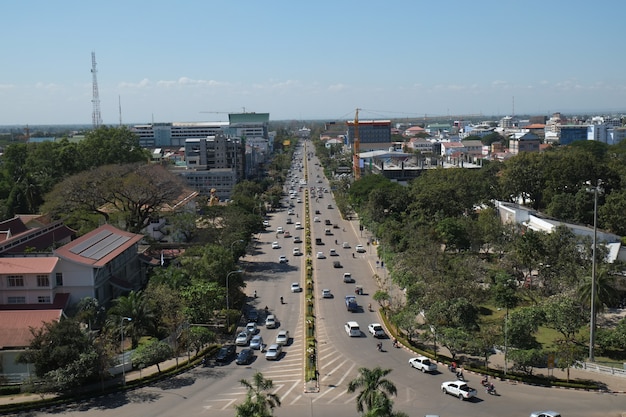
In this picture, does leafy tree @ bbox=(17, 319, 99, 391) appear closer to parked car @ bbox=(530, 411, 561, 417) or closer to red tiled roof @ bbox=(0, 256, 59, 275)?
red tiled roof @ bbox=(0, 256, 59, 275)

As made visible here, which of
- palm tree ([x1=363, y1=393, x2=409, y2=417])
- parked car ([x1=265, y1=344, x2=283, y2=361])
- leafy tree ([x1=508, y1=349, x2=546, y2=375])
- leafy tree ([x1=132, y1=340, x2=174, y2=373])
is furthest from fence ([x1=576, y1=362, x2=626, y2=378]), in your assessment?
leafy tree ([x1=132, y1=340, x2=174, y2=373])

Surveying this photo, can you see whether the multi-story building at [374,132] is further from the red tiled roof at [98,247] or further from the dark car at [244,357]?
the dark car at [244,357]

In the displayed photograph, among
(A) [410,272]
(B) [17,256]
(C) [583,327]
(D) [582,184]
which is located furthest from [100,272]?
(D) [582,184]

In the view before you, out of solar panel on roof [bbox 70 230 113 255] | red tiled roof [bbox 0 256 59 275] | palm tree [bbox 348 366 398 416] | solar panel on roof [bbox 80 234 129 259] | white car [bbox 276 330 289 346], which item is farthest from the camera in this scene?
solar panel on roof [bbox 80 234 129 259]

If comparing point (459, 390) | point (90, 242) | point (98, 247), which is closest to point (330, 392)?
point (459, 390)

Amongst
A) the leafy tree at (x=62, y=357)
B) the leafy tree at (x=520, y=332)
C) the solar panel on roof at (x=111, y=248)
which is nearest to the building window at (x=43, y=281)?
the solar panel on roof at (x=111, y=248)

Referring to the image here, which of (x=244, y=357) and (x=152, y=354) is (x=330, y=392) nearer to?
(x=244, y=357)
